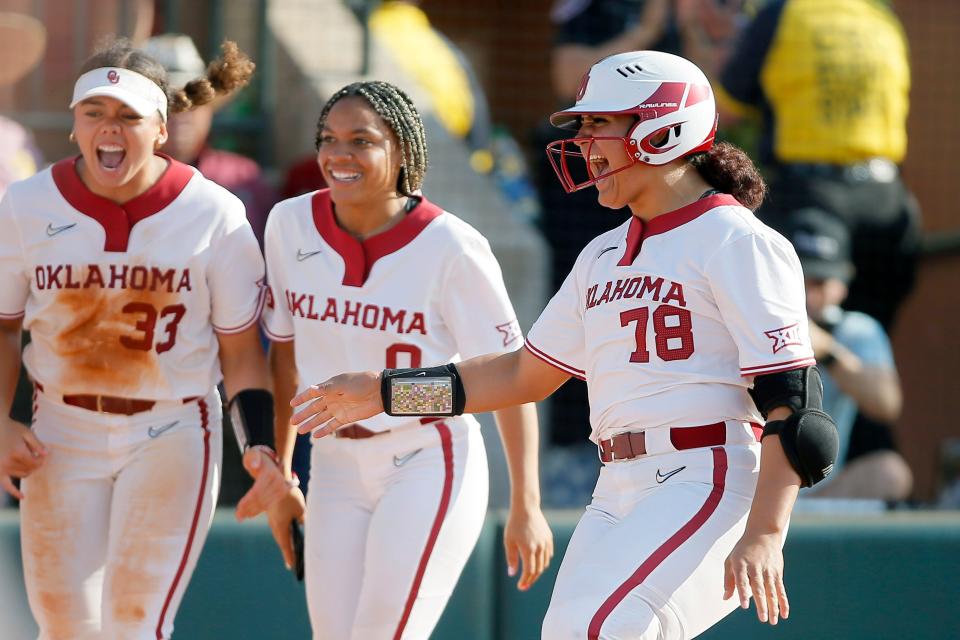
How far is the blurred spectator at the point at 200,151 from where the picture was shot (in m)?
7.28

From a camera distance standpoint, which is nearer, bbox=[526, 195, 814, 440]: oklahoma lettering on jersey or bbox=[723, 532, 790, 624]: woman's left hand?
bbox=[723, 532, 790, 624]: woman's left hand

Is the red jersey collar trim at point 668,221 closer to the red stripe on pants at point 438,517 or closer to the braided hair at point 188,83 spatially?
the red stripe on pants at point 438,517

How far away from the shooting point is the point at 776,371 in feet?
11.9

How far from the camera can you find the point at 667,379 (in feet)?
12.5

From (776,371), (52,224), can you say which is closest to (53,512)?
(52,224)

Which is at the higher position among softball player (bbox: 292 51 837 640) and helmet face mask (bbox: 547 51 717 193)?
helmet face mask (bbox: 547 51 717 193)

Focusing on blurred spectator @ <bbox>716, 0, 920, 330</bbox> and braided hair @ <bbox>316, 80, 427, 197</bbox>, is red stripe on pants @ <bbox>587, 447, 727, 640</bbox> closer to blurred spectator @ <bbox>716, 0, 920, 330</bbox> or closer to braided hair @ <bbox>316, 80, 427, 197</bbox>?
braided hair @ <bbox>316, 80, 427, 197</bbox>

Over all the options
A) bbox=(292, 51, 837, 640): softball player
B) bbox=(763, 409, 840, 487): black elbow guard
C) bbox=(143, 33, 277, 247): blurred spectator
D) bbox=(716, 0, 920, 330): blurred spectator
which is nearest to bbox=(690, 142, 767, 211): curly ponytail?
bbox=(292, 51, 837, 640): softball player

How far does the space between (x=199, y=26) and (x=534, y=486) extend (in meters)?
5.17

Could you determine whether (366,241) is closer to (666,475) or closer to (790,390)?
(666,475)

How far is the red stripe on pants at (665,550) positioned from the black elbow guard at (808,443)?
21 cm

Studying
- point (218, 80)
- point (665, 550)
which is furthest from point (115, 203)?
point (665, 550)

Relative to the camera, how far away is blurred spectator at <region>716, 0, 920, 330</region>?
8117 mm

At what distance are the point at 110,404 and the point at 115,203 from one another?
1.96ft
